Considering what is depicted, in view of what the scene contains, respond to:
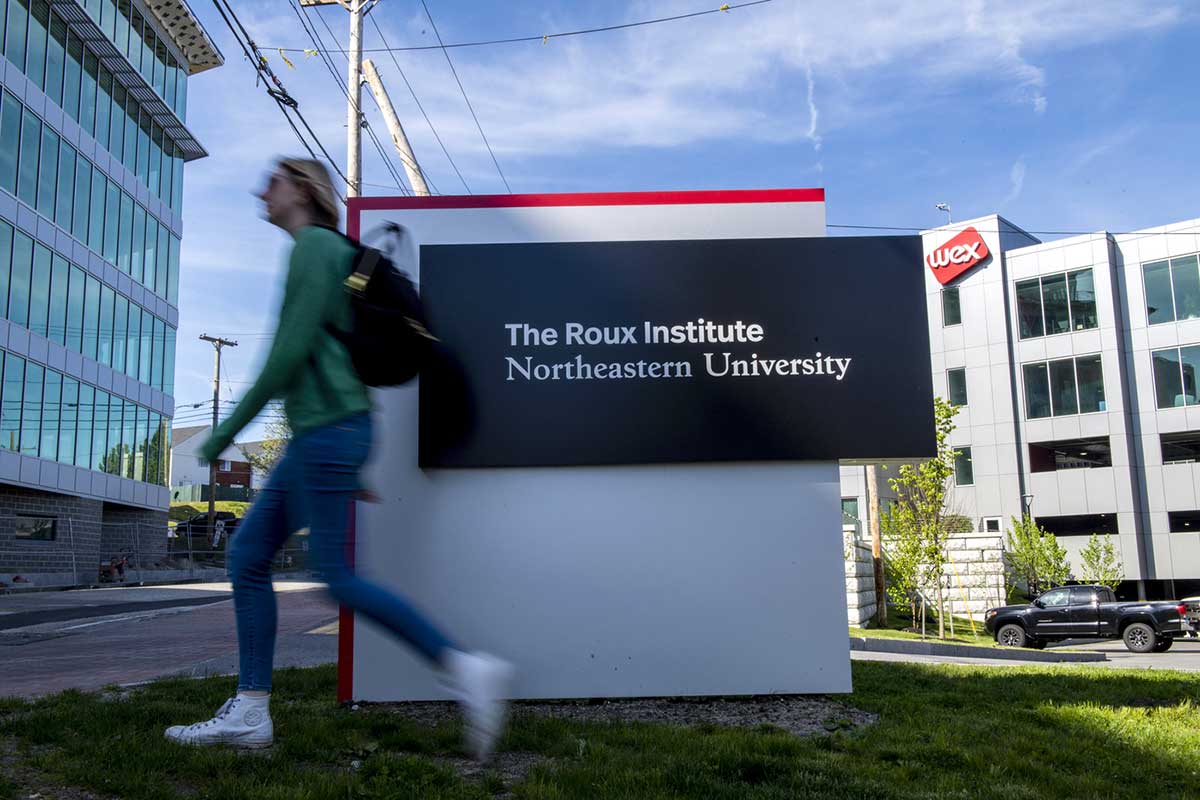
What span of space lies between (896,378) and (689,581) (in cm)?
151

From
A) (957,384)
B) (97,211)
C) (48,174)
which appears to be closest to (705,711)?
(48,174)

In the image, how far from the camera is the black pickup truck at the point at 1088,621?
1869 centimetres

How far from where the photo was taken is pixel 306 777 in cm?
289

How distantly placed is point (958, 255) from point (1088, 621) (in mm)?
21885

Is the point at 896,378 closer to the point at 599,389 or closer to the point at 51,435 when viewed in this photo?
the point at 599,389

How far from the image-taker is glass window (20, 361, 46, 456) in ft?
86.8

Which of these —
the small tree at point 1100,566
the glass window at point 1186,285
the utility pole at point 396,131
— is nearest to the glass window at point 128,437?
the utility pole at point 396,131

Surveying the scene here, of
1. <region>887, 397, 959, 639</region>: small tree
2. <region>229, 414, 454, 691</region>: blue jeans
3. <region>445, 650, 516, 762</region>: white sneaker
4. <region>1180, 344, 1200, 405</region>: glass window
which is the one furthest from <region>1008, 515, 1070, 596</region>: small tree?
<region>229, 414, 454, 691</region>: blue jeans

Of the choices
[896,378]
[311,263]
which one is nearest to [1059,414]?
[896,378]

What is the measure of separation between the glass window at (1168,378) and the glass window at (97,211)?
3706 centimetres

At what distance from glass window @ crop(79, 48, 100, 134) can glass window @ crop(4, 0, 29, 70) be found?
329 centimetres

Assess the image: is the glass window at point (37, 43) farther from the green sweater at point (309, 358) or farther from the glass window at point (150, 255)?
the green sweater at point (309, 358)

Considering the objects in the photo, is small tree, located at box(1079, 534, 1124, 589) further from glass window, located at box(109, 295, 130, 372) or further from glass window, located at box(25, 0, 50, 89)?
glass window, located at box(25, 0, 50, 89)

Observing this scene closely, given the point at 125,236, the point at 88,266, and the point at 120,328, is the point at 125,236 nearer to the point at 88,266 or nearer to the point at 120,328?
the point at 88,266
